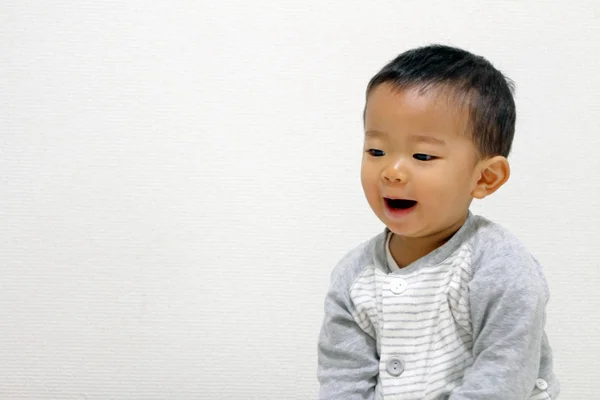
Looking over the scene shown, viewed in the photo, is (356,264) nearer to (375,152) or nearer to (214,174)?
(375,152)

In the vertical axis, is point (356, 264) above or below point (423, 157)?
below

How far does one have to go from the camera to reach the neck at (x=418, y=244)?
0.89m

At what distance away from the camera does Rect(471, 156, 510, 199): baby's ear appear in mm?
844

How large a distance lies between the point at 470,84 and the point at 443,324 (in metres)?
0.27

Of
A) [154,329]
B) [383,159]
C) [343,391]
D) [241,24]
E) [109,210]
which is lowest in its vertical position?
[154,329]

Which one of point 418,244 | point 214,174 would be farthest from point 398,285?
point 214,174

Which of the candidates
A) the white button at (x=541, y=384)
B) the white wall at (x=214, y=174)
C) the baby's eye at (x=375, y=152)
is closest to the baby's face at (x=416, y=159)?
the baby's eye at (x=375, y=152)

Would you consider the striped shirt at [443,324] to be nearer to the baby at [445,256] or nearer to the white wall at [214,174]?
the baby at [445,256]

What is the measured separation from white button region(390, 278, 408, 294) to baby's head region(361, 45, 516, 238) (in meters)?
0.06

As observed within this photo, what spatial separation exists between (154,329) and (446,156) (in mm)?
731

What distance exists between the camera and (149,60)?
1304 mm

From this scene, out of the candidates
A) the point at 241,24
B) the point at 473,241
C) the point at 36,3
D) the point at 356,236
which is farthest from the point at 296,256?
the point at 36,3

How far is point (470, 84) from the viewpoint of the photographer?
826mm

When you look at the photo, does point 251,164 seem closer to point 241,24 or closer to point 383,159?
point 241,24
